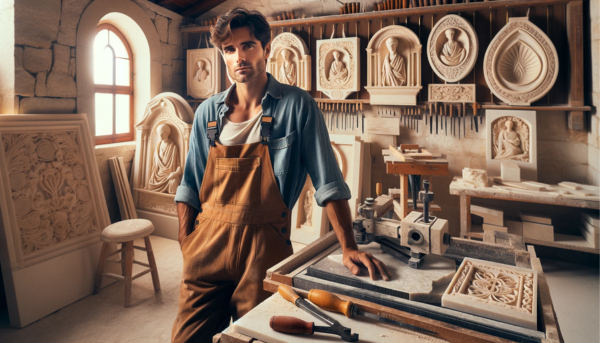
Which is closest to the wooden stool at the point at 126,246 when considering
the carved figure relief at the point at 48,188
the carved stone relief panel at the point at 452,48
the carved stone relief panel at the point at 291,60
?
the carved figure relief at the point at 48,188

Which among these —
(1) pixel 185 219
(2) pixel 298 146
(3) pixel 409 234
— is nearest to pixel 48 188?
(1) pixel 185 219

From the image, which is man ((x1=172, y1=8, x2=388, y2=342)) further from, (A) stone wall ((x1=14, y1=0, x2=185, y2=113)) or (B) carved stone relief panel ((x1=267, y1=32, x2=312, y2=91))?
(B) carved stone relief panel ((x1=267, y1=32, x2=312, y2=91))

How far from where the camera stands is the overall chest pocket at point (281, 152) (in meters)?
1.70

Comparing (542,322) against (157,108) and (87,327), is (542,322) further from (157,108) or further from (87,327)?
(157,108)

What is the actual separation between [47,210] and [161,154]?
5.79ft

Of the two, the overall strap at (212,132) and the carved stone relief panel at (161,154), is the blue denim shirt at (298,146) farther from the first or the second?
the carved stone relief panel at (161,154)

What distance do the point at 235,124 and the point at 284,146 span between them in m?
0.29

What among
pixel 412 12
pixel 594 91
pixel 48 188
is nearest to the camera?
pixel 48 188

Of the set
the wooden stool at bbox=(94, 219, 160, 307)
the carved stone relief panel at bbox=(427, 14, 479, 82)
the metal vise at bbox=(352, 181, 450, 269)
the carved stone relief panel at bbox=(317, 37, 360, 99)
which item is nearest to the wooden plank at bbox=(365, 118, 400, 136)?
the carved stone relief panel at bbox=(317, 37, 360, 99)

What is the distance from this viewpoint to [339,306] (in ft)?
4.03

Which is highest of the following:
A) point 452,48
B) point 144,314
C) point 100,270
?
point 452,48

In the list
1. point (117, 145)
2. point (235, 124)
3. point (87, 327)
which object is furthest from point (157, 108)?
point (235, 124)

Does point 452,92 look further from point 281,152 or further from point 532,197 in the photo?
point 281,152

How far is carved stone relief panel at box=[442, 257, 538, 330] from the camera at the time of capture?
1.09 meters
